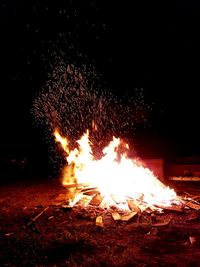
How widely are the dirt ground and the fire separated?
0.83 meters

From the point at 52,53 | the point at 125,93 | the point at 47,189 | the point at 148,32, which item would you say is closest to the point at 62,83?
the point at 52,53

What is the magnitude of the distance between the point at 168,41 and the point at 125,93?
4374 mm

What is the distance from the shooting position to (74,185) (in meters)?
11.3

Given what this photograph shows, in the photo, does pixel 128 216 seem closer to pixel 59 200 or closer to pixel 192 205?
pixel 192 205

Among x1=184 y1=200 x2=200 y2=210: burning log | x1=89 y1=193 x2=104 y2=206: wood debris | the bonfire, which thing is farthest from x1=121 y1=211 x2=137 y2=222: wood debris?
x1=184 y1=200 x2=200 y2=210: burning log

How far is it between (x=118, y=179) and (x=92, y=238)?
4.10 meters

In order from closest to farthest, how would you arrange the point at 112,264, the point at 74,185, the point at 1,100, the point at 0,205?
the point at 112,264
the point at 0,205
the point at 74,185
the point at 1,100

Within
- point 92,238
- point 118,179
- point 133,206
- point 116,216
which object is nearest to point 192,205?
point 133,206

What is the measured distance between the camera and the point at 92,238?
22.4ft

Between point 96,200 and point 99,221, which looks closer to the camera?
point 99,221

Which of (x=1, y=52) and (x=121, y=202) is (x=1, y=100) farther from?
(x=121, y=202)

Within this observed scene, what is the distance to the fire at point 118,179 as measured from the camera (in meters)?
9.33

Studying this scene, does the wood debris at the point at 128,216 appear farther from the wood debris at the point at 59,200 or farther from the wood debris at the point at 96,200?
the wood debris at the point at 59,200

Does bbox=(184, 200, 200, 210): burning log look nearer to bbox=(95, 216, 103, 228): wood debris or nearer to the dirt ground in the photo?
the dirt ground
